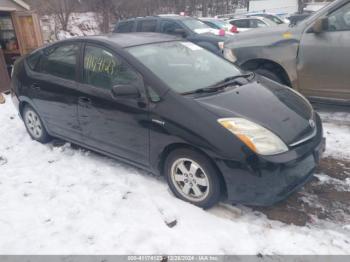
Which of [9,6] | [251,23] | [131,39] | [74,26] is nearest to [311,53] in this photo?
[131,39]

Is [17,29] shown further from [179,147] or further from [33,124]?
[179,147]

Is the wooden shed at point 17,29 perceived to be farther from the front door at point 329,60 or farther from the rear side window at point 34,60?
the front door at point 329,60

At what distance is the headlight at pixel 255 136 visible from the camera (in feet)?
9.17

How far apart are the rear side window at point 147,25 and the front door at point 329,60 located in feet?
19.1

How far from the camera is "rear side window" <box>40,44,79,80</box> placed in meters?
4.04

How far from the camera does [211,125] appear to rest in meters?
2.91

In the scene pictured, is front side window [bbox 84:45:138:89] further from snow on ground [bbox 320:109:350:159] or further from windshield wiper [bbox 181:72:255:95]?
snow on ground [bbox 320:109:350:159]

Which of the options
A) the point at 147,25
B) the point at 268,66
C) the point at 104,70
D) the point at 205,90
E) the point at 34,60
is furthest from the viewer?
the point at 147,25

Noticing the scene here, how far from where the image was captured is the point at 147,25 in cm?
1005

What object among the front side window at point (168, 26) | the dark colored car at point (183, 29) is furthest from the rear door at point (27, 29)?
the front side window at point (168, 26)

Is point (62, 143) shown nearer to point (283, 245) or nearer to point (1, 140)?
point (1, 140)

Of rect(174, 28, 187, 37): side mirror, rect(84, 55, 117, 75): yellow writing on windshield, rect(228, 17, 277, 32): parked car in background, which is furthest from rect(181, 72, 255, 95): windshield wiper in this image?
rect(228, 17, 277, 32): parked car in background

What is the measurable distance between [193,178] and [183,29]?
7.47 metres

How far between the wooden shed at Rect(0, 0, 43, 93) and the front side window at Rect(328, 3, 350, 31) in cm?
880
